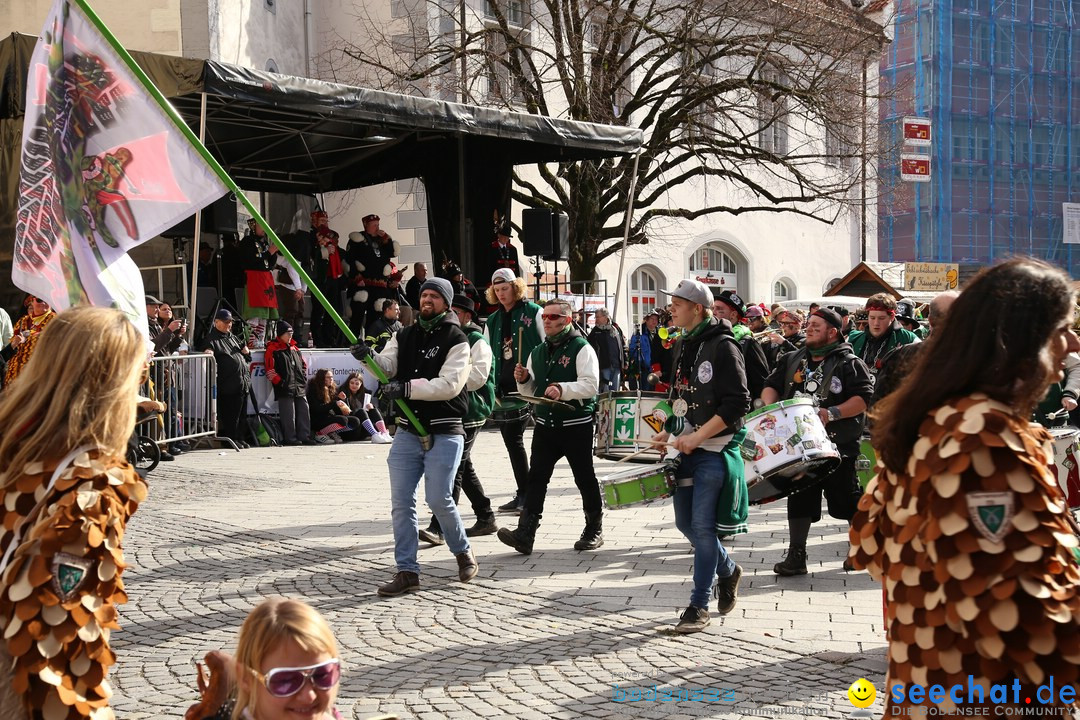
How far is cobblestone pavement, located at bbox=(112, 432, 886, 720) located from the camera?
516 cm

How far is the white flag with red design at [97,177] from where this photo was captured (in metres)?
5.76

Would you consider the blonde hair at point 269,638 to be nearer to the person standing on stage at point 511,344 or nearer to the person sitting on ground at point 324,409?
the person standing on stage at point 511,344

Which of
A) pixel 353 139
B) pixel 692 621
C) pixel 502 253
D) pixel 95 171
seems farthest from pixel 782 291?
pixel 95 171

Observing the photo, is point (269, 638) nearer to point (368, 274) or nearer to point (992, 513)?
point (992, 513)

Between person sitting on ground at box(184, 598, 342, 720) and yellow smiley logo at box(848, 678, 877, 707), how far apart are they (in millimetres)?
2694

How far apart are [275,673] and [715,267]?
33382 millimetres

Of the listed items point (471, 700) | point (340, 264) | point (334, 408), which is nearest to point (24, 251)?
point (471, 700)

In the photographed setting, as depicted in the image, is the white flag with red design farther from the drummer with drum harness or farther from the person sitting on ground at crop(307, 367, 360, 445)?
the person sitting on ground at crop(307, 367, 360, 445)

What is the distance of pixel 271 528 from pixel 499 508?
1.92 meters

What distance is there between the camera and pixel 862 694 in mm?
4867

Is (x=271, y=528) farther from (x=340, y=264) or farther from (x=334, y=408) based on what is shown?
(x=340, y=264)

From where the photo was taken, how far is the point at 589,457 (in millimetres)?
8539

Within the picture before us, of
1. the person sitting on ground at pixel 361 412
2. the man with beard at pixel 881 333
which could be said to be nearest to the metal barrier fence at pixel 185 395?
the person sitting on ground at pixel 361 412

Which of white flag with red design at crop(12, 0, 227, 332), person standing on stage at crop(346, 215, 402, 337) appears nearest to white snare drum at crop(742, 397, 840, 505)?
white flag with red design at crop(12, 0, 227, 332)
